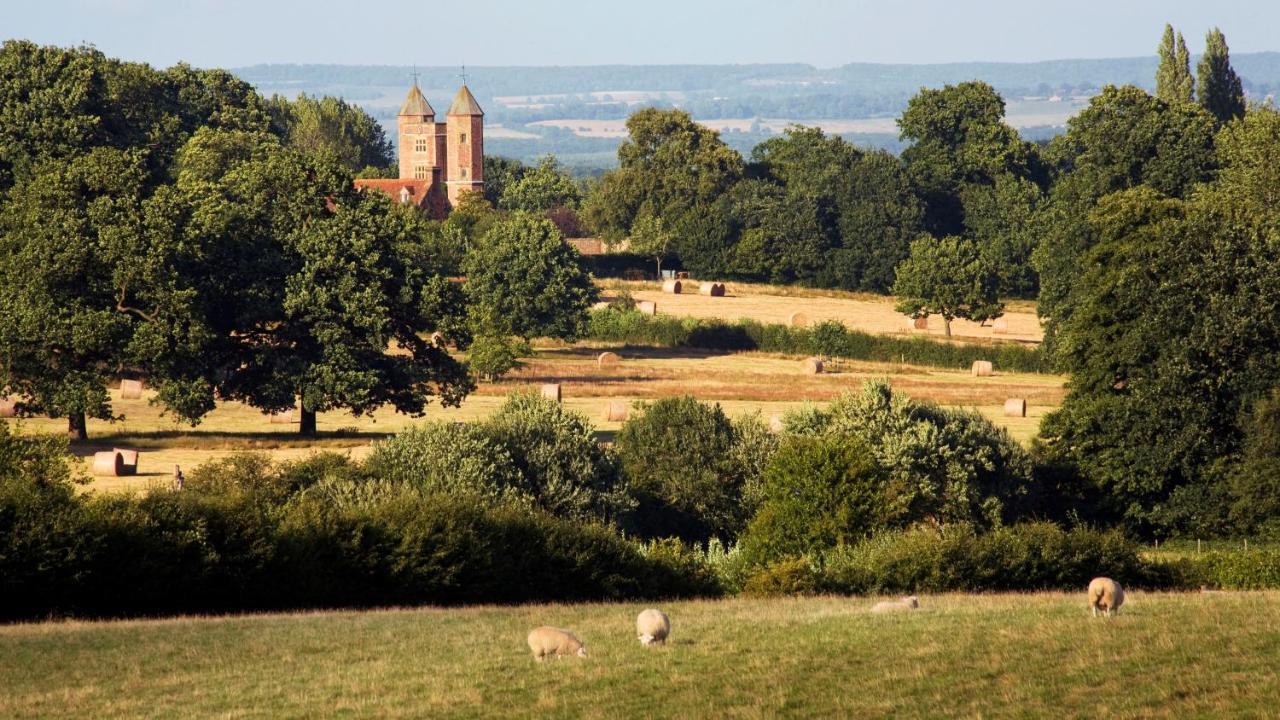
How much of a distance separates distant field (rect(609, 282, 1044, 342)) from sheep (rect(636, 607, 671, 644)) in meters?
78.4

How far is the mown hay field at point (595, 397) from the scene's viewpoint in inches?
2648

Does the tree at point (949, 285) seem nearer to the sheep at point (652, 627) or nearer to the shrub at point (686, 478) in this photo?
the shrub at point (686, 478)

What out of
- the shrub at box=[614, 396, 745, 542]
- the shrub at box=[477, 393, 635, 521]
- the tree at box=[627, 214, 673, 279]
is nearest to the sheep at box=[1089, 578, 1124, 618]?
the shrub at box=[477, 393, 635, 521]

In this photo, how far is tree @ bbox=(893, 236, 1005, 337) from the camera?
11269cm

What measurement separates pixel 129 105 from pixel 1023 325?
58841mm

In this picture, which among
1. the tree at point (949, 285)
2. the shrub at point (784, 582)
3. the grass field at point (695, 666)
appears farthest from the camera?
the tree at point (949, 285)

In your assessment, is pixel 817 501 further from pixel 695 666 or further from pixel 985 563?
pixel 695 666

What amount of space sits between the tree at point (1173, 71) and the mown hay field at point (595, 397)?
2601 inches

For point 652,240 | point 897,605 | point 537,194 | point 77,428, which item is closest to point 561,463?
point 897,605

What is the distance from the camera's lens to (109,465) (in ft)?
198

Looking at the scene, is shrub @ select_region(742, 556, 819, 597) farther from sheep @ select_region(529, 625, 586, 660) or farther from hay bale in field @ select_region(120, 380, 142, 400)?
hay bale in field @ select_region(120, 380, 142, 400)

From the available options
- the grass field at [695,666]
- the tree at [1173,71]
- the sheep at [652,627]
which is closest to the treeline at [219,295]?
the grass field at [695,666]

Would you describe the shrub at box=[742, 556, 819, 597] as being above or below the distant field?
above

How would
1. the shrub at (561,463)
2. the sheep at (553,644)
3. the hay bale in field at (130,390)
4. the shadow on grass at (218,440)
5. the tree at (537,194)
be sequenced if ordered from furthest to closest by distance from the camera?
1. the tree at (537,194)
2. the hay bale in field at (130,390)
3. the shadow on grass at (218,440)
4. the shrub at (561,463)
5. the sheep at (553,644)
